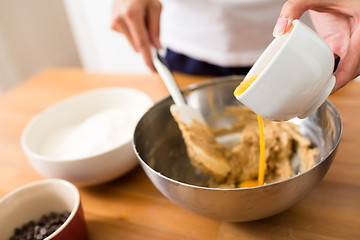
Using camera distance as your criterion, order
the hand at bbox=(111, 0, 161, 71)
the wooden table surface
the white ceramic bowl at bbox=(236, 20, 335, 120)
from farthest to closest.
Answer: the hand at bbox=(111, 0, 161, 71)
the wooden table surface
the white ceramic bowl at bbox=(236, 20, 335, 120)

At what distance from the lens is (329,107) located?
630 millimetres

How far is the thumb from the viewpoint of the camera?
52cm

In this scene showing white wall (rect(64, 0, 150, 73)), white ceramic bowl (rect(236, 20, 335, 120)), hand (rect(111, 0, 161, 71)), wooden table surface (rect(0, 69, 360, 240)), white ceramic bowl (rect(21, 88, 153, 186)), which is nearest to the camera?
white ceramic bowl (rect(236, 20, 335, 120))

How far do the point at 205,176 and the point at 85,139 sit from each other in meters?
0.28

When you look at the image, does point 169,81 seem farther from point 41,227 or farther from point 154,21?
point 41,227

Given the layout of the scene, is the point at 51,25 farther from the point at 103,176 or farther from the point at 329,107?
the point at 329,107

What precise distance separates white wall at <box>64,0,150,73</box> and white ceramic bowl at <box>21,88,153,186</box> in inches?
53.0

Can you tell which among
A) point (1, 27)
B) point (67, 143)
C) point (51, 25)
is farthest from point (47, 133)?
point (51, 25)

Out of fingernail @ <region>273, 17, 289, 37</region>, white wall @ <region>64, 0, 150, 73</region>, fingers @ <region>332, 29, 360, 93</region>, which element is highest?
fingernail @ <region>273, 17, 289, 37</region>

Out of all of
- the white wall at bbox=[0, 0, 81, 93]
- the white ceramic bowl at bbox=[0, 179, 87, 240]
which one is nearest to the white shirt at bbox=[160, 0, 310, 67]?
the white ceramic bowl at bbox=[0, 179, 87, 240]

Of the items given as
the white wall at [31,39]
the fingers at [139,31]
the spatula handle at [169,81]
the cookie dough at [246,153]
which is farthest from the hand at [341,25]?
the white wall at [31,39]

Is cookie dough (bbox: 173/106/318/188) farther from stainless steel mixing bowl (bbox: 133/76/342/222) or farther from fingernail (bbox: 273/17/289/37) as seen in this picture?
fingernail (bbox: 273/17/289/37)

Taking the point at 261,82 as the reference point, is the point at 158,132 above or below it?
below

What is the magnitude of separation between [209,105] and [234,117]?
2.5 inches
